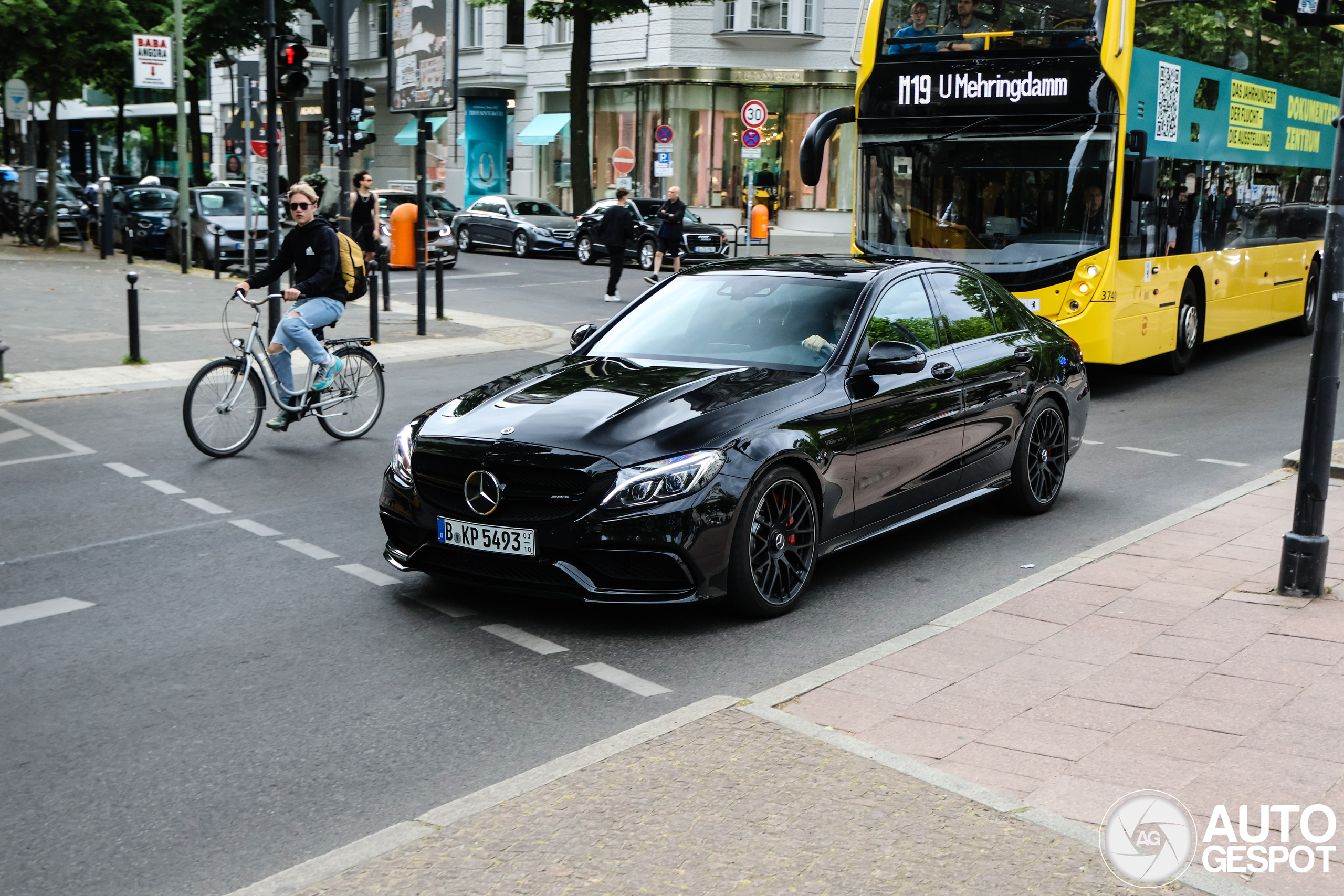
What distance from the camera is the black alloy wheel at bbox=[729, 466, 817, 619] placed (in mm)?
6043

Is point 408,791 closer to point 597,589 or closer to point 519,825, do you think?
point 519,825

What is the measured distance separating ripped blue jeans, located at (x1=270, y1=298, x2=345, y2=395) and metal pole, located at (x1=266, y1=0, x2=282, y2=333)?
16.9 ft

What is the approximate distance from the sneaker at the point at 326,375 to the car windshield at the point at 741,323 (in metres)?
3.62

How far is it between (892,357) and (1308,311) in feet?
48.2

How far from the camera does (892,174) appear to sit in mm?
13406

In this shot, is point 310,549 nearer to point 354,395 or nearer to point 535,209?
point 354,395

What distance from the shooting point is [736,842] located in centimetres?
393

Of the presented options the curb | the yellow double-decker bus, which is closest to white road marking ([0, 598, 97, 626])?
the curb

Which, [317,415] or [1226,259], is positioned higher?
[1226,259]

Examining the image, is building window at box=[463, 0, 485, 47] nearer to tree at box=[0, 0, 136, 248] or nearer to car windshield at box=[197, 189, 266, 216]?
tree at box=[0, 0, 136, 248]

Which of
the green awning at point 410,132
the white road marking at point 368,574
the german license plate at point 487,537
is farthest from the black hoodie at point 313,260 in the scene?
the green awning at point 410,132

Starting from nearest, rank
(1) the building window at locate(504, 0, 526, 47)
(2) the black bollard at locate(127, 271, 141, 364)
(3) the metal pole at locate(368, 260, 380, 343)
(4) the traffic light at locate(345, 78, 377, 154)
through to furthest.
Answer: (2) the black bollard at locate(127, 271, 141, 364)
(3) the metal pole at locate(368, 260, 380, 343)
(4) the traffic light at locate(345, 78, 377, 154)
(1) the building window at locate(504, 0, 526, 47)

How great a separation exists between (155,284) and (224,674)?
19.3 meters

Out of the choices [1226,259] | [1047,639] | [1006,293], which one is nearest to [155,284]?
[1226,259]
